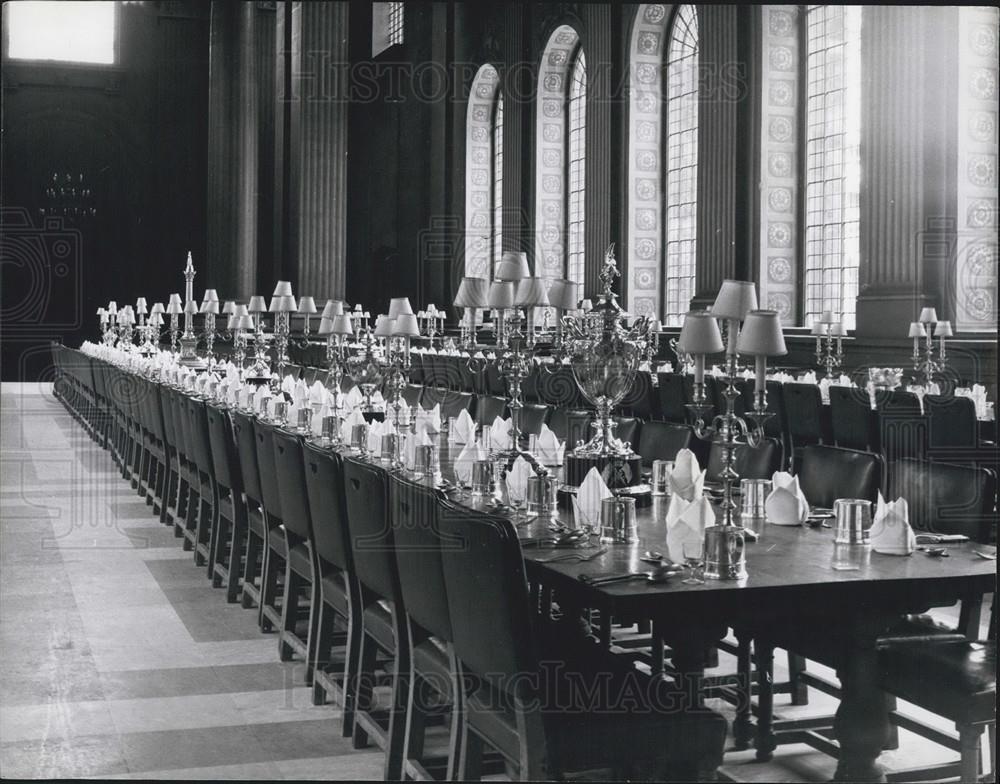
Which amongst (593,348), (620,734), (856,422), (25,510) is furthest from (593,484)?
(25,510)

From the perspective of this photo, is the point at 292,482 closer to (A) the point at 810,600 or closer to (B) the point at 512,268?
(A) the point at 810,600

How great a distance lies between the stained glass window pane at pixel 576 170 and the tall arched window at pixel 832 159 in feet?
15.9

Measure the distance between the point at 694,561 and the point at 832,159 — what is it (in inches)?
357

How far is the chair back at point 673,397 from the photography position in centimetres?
759

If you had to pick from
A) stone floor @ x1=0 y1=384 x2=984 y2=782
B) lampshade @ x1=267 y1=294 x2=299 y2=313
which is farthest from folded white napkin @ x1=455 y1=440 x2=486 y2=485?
lampshade @ x1=267 y1=294 x2=299 y2=313

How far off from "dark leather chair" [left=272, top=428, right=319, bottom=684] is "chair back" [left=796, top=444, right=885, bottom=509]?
5.21 feet

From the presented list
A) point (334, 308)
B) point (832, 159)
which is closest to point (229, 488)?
point (334, 308)

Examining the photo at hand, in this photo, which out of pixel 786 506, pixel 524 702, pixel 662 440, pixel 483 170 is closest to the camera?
pixel 524 702

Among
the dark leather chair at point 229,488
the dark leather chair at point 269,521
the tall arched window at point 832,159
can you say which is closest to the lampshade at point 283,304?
the dark leather chair at point 229,488

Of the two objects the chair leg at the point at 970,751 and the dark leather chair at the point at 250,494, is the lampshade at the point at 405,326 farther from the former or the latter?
the chair leg at the point at 970,751

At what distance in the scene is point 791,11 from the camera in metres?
11.4

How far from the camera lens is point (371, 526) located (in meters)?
3.02

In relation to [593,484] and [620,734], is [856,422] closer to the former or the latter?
[593,484]

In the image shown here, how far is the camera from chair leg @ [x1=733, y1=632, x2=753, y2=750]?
11.2 ft
